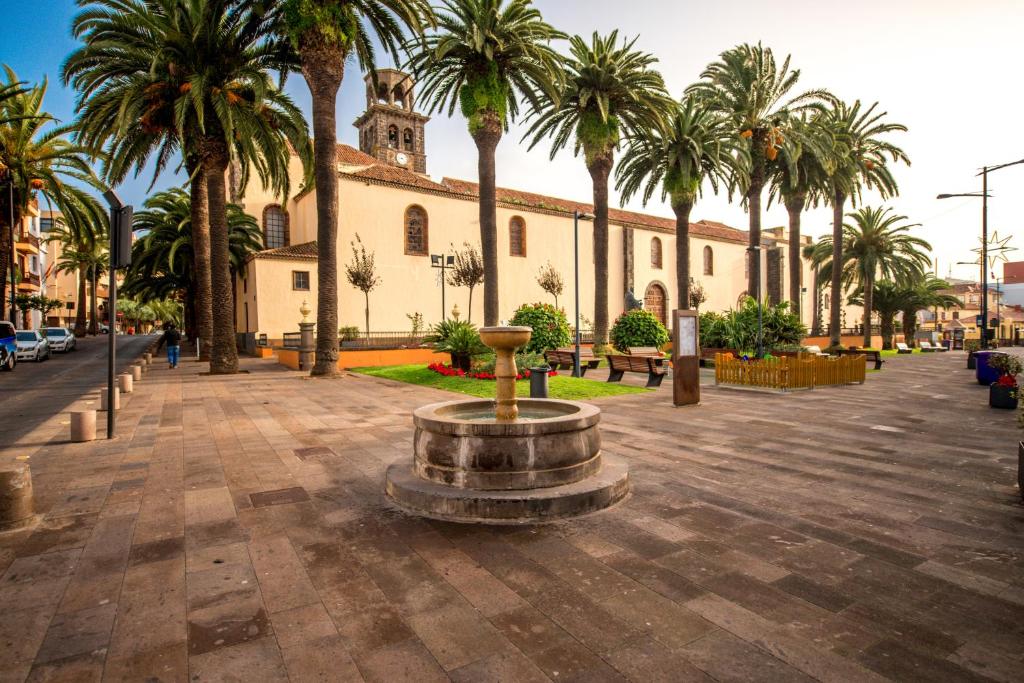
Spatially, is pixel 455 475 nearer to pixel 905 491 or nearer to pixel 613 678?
pixel 613 678

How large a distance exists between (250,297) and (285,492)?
29.5 m

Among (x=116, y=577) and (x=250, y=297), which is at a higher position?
(x=250, y=297)

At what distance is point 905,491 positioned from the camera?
18.2ft

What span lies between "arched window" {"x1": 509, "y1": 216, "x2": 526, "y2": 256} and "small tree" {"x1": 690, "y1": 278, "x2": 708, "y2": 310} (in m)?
17.4

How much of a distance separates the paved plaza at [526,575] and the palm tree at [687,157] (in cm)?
2034

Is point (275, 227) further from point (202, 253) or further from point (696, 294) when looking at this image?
point (696, 294)

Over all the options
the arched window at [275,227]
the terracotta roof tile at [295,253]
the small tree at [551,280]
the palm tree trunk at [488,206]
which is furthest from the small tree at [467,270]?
the arched window at [275,227]

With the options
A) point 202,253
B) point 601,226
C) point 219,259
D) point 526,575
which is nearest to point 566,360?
point 601,226

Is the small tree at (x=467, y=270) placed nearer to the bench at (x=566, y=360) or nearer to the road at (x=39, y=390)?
the bench at (x=566, y=360)

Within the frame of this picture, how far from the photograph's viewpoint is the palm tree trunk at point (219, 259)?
18609mm

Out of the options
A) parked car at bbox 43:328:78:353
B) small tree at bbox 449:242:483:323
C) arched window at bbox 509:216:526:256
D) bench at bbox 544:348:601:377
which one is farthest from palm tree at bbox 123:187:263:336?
bench at bbox 544:348:601:377

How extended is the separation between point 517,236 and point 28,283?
4159 centimetres

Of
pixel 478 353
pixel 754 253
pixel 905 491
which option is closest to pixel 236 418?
pixel 478 353

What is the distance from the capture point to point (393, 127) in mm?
51094
